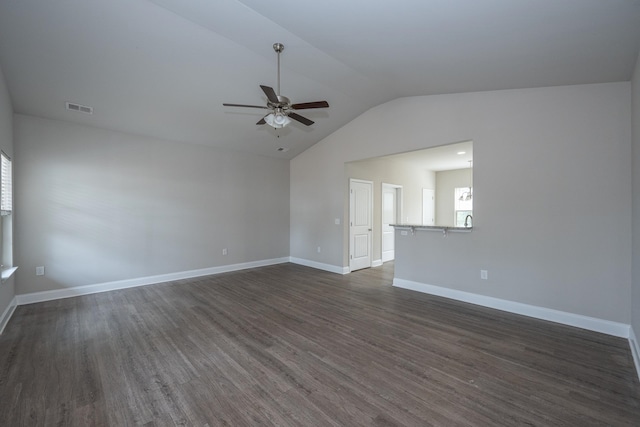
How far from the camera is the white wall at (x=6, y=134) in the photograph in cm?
327

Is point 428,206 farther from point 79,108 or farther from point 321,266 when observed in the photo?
point 79,108

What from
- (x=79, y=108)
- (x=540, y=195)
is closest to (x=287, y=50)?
(x=79, y=108)

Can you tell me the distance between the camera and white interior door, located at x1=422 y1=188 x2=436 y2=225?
8508mm

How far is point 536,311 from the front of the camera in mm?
3576

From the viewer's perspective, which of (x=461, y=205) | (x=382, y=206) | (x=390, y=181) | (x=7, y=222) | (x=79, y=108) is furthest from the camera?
(x=461, y=205)

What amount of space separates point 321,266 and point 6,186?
17.6 feet

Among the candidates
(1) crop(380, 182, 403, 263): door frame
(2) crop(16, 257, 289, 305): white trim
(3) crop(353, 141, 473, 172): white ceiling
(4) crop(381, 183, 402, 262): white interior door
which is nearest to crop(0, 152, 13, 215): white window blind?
(2) crop(16, 257, 289, 305): white trim

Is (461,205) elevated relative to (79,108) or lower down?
lower down

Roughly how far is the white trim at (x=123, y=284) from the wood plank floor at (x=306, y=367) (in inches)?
9.2

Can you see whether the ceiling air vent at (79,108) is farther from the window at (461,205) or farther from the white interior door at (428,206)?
the window at (461,205)

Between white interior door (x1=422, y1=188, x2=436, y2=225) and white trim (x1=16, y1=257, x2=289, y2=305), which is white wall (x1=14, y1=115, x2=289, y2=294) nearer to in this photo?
white trim (x1=16, y1=257, x2=289, y2=305)

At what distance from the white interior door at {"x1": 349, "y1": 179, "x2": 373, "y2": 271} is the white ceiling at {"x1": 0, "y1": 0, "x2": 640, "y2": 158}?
2.29 meters

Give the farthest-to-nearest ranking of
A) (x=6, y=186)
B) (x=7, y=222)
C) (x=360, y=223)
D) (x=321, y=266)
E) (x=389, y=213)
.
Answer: (x=389, y=213)
(x=321, y=266)
(x=360, y=223)
(x=7, y=222)
(x=6, y=186)

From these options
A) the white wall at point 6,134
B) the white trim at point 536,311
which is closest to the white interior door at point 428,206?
the white trim at point 536,311
